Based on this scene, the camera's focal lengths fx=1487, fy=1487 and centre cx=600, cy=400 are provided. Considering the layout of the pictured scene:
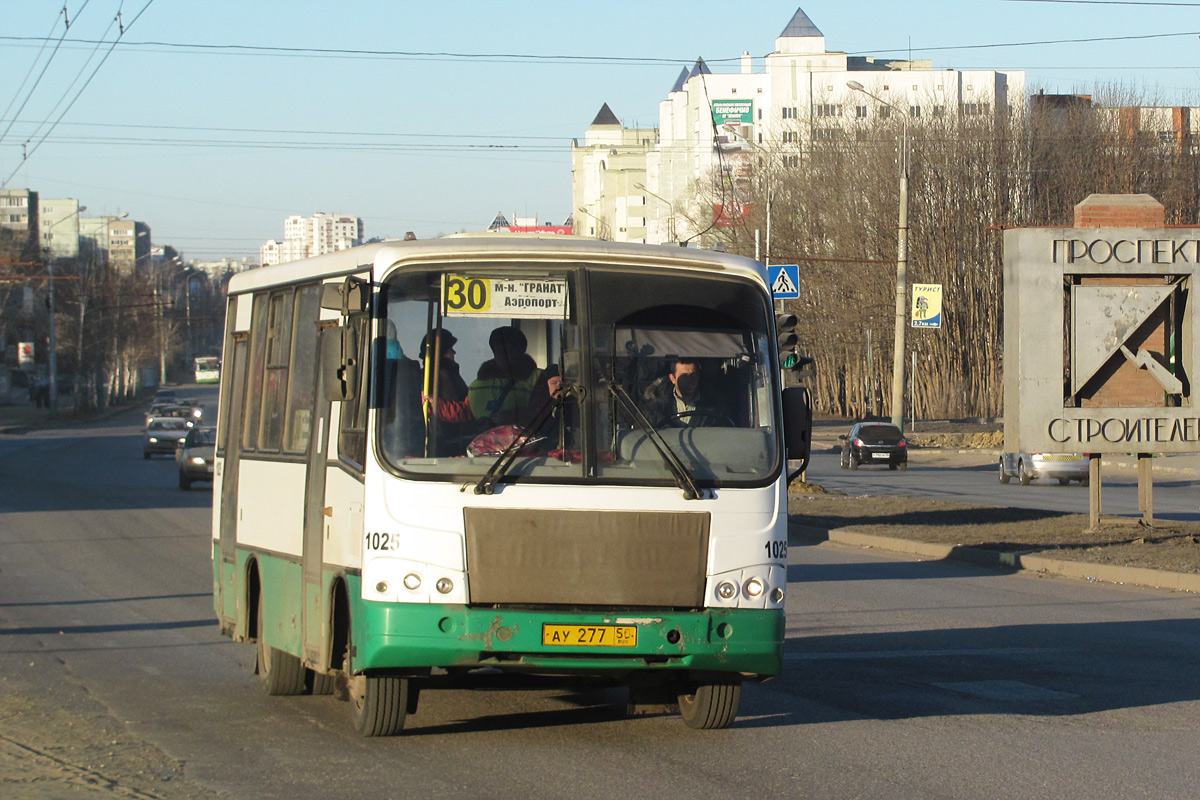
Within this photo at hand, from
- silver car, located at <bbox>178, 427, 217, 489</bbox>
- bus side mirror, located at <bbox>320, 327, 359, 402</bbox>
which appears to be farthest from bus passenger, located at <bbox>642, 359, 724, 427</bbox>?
silver car, located at <bbox>178, 427, 217, 489</bbox>

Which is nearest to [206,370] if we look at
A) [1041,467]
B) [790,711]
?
[1041,467]

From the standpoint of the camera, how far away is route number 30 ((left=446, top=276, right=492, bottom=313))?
23.7ft

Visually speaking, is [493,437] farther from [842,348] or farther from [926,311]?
[842,348]

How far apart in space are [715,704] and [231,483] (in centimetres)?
369

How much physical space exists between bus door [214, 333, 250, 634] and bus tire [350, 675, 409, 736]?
2173mm

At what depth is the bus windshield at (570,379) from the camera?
703 centimetres

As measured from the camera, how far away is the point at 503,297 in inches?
285

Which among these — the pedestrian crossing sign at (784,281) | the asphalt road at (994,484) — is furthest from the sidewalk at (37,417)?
the pedestrian crossing sign at (784,281)

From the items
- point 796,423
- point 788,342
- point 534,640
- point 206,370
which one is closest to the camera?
point 534,640

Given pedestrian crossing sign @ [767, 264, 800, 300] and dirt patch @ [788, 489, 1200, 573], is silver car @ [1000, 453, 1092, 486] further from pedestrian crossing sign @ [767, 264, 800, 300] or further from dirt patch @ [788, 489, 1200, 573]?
pedestrian crossing sign @ [767, 264, 800, 300]

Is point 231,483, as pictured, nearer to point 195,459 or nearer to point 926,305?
point 195,459

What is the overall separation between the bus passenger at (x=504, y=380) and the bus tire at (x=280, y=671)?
2420mm

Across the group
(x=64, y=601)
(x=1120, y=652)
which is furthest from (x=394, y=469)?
(x=64, y=601)

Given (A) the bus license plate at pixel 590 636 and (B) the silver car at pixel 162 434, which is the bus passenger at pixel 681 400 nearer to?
(A) the bus license plate at pixel 590 636
